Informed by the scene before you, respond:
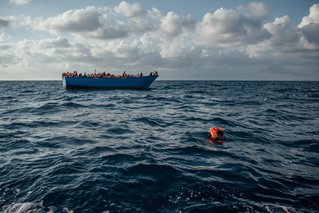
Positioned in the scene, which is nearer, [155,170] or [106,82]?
[155,170]

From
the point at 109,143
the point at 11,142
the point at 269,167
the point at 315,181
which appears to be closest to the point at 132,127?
the point at 109,143

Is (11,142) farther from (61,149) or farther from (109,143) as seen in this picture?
(109,143)

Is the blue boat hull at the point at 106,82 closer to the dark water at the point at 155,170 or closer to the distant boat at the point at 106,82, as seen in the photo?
the distant boat at the point at 106,82

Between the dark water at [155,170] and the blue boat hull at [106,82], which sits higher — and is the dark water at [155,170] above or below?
below

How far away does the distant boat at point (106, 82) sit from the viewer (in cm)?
4581

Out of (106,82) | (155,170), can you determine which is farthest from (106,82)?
(155,170)

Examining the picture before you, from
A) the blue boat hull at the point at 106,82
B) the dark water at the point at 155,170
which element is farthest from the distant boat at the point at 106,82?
the dark water at the point at 155,170

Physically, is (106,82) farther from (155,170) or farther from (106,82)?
(155,170)

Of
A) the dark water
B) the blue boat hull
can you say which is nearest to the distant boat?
the blue boat hull

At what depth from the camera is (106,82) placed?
46875 mm

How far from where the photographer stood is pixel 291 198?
586 centimetres

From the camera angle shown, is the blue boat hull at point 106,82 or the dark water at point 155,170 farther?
the blue boat hull at point 106,82

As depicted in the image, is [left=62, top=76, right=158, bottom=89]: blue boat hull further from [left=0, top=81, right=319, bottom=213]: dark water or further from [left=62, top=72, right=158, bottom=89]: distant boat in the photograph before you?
[left=0, top=81, right=319, bottom=213]: dark water

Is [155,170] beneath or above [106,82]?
beneath
